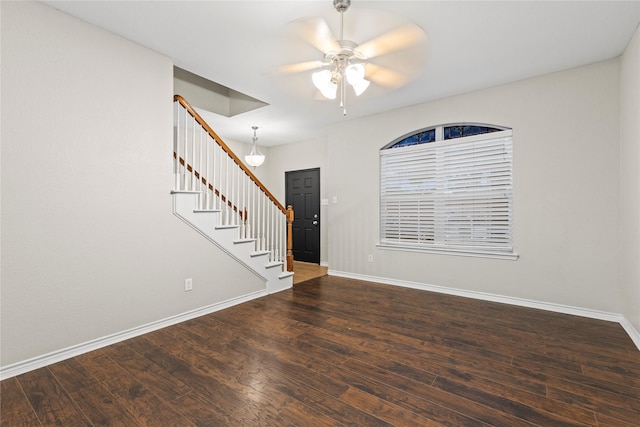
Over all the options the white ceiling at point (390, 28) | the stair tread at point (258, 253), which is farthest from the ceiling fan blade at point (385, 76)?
the stair tread at point (258, 253)

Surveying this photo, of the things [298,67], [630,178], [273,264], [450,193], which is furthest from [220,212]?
[630,178]

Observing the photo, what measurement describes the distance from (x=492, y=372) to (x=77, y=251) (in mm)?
3325

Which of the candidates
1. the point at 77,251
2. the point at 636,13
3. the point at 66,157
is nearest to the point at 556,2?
the point at 636,13

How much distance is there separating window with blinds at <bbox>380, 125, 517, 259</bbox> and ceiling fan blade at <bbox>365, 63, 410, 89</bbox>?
107 centimetres

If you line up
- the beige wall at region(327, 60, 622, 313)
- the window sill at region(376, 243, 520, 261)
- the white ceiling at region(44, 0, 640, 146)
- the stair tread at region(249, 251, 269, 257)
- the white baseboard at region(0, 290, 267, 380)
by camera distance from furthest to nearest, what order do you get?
the stair tread at region(249, 251, 269, 257) → the window sill at region(376, 243, 520, 261) → the beige wall at region(327, 60, 622, 313) → the white ceiling at region(44, 0, 640, 146) → the white baseboard at region(0, 290, 267, 380)

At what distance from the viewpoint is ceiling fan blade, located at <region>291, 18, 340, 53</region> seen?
2.42 m

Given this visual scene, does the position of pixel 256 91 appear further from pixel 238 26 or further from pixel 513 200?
pixel 513 200

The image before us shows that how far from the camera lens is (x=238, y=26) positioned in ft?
8.18

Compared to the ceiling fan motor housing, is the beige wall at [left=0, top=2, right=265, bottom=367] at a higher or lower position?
lower

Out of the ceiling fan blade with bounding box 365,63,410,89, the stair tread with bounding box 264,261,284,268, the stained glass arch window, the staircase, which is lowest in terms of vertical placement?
the stair tread with bounding box 264,261,284,268

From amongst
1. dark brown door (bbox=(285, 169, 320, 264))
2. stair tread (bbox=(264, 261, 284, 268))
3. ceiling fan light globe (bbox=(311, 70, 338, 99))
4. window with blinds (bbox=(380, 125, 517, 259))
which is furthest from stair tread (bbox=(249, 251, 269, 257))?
dark brown door (bbox=(285, 169, 320, 264))

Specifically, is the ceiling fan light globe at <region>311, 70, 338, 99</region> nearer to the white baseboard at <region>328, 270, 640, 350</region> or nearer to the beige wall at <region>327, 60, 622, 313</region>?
the beige wall at <region>327, 60, 622, 313</region>

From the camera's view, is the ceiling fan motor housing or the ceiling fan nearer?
the ceiling fan motor housing

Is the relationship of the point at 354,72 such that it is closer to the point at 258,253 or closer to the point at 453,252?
the point at 258,253
